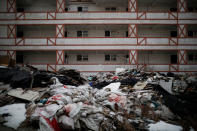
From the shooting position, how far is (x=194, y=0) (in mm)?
15328

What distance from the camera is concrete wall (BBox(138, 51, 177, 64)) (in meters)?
16.0

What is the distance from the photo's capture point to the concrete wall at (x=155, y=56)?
16.0 metres

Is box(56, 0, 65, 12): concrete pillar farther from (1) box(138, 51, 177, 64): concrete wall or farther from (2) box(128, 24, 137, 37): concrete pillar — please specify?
(1) box(138, 51, 177, 64): concrete wall

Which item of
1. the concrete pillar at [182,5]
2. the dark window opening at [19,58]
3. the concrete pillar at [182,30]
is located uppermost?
the concrete pillar at [182,5]

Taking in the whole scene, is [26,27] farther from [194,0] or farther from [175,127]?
[194,0]

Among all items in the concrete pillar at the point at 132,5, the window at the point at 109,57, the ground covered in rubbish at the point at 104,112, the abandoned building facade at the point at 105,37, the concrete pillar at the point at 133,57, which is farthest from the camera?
the window at the point at 109,57

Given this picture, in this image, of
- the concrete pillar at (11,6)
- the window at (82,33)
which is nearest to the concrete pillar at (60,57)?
the window at (82,33)

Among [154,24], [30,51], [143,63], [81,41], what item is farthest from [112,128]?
[30,51]

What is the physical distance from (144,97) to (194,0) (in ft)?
58.2

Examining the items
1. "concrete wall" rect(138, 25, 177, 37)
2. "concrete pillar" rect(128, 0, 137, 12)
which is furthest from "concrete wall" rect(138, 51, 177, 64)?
"concrete pillar" rect(128, 0, 137, 12)

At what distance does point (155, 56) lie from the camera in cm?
1620

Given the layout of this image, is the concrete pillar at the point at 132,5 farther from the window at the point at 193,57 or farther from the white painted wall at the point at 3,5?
the white painted wall at the point at 3,5

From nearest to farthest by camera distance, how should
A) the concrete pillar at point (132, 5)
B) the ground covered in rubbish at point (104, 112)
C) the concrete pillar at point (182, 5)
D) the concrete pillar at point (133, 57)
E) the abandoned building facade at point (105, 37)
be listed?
the ground covered in rubbish at point (104, 112), the abandoned building facade at point (105, 37), the concrete pillar at point (133, 57), the concrete pillar at point (182, 5), the concrete pillar at point (132, 5)

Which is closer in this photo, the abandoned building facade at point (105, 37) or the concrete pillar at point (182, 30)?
the abandoned building facade at point (105, 37)
